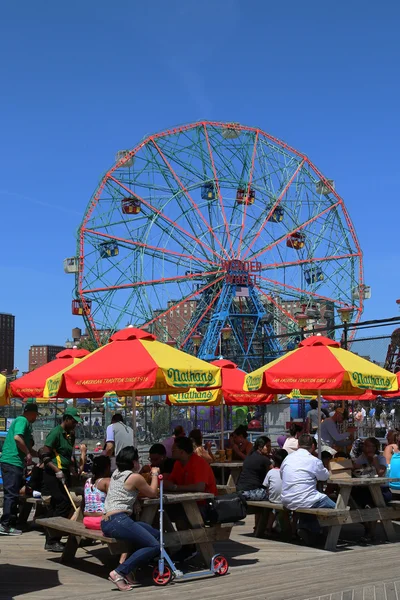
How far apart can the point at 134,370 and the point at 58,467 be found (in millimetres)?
1710

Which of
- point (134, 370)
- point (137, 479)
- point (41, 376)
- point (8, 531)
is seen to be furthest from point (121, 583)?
point (41, 376)

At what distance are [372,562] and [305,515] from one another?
120cm

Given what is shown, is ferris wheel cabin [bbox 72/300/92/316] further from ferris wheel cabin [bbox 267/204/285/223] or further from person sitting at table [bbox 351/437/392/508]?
person sitting at table [bbox 351/437/392/508]

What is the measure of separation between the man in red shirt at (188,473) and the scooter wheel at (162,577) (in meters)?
1.04

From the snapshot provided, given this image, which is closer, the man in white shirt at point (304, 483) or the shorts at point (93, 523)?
the shorts at point (93, 523)

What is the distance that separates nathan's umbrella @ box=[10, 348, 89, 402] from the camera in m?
12.4

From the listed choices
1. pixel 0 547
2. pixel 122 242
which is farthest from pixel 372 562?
pixel 122 242

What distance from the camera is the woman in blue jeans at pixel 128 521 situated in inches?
263

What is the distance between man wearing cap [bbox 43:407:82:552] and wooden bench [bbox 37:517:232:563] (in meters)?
0.89

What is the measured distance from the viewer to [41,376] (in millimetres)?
12602

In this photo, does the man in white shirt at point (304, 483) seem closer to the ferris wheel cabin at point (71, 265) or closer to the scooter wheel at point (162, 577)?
the scooter wheel at point (162, 577)

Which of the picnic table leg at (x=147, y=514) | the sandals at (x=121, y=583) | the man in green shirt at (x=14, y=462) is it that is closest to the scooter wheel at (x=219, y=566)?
the picnic table leg at (x=147, y=514)

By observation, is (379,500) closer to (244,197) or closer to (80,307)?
(80,307)

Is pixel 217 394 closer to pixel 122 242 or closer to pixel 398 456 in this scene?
pixel 398 456
